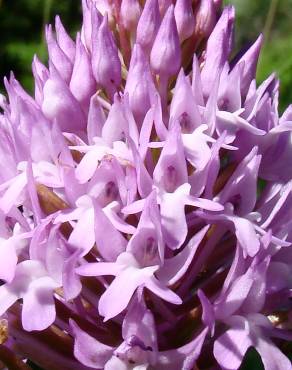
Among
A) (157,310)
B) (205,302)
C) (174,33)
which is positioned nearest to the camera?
(205,302)

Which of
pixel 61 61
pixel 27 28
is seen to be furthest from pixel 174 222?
pixel 27 28

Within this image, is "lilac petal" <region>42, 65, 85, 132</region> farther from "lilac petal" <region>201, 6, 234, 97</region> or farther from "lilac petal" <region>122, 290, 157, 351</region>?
"lilac petal" <region>122, 290, 157, 351</region>

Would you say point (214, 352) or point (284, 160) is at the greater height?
point (284, 160)

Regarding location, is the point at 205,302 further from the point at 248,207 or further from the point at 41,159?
the point at 41,159

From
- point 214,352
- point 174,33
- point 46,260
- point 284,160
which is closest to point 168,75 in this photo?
point 174,33

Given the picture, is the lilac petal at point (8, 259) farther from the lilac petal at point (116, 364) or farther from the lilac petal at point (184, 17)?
the lilac petal at point (184, 17)

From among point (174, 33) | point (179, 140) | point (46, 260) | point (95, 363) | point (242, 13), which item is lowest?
point (242, 13)

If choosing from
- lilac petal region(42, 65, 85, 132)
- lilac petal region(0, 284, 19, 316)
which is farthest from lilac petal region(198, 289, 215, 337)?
lilac petal region(42, 65, 85, 132)
